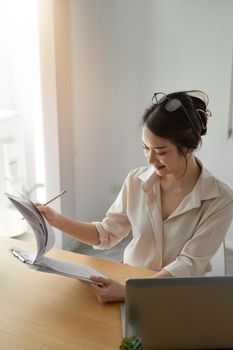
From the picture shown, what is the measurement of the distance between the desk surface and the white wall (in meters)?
1.54

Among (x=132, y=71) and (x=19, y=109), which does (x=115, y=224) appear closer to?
(x=132, y=71)

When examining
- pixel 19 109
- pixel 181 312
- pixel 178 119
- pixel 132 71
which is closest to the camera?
pixel 181 312

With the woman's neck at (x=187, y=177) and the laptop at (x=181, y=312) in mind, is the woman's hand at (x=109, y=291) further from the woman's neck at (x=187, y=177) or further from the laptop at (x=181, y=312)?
the woman's neck at (x=187, y=177)

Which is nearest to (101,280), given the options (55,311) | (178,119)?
(55,311)

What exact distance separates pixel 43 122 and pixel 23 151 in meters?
0.31

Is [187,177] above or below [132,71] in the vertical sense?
below

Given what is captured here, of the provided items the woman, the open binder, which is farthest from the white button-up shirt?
the open binder

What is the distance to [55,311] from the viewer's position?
116cm

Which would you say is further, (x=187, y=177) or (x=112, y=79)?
(x=112, y=79)

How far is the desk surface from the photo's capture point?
1.05 m

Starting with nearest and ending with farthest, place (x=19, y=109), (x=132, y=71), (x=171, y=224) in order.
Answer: (x=171, y=224) → (x=132, y=71) → (x=19, y=109)

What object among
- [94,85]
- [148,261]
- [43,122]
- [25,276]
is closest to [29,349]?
[25,276]

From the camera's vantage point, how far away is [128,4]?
2693mm

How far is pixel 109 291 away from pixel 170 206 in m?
0.41
